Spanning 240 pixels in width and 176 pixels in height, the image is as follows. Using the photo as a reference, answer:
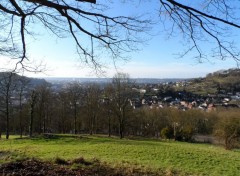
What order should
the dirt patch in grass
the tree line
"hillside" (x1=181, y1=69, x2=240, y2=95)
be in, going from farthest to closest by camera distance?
"hillside" (x1=181, y1=69, x2=240, y2=95) < the tree line < the dirt patch in grass

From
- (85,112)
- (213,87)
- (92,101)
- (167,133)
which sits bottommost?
(167,133)

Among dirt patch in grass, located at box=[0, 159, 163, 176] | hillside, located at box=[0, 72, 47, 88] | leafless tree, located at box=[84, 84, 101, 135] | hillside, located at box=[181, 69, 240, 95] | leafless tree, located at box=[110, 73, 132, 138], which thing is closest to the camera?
dirt patch in grass, located at box=[0, 159, 163, 176]

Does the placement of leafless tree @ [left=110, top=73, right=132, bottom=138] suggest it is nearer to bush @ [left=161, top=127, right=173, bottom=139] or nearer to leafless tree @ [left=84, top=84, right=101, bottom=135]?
leafless tree @ [left=84, top=84, right=101, bottom=135]

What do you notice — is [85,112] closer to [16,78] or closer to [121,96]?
[121,96]

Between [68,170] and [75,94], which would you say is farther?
[75,94]

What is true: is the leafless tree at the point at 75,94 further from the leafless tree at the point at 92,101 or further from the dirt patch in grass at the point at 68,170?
the dirt patch in grass at the point at 68,170

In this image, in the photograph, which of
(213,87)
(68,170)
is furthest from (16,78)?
(213,87)

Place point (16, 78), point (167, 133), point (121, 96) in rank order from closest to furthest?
1. point (16, 78)
2. point (121, 96)
3. point (167, 133)

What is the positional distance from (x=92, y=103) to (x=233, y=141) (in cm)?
2080

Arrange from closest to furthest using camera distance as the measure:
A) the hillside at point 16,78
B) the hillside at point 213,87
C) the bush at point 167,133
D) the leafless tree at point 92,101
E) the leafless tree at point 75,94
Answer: the hillside at point 16,78, the leafless tree at point 92,101, the leafless tree at point 75,94, the bush at point 167,133, the hillside at point 213,87

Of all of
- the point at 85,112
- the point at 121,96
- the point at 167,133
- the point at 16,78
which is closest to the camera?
the point at 16,78

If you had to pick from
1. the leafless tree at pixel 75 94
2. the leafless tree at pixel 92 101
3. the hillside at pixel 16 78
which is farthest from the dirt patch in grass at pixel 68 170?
the leafless tree at pixel 75 94

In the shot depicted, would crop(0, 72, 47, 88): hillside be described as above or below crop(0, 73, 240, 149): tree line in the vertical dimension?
above

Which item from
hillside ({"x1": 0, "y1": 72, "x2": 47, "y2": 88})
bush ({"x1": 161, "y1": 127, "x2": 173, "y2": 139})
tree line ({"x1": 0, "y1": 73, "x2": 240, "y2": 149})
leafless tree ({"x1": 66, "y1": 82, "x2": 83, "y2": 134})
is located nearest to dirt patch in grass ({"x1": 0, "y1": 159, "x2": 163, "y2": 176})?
hillside ({"x1": 0, "y1": 72, "x2": 47, "y2": 88})
